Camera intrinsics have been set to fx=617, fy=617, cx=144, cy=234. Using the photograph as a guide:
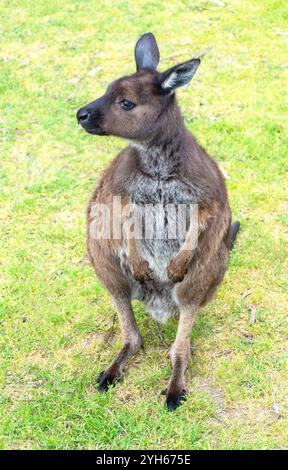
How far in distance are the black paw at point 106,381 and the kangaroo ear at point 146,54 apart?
1635mm

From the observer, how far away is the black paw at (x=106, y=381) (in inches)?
128

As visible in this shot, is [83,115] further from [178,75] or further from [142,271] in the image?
[142,271]


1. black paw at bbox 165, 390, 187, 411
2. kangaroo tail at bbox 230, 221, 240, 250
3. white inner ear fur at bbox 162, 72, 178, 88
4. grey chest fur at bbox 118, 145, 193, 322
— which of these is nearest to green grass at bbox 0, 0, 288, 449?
black paw at bbox 165, 390, 187, 411

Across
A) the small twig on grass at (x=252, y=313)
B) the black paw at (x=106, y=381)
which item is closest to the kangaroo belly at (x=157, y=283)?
the black paw at (x=106, y=381)

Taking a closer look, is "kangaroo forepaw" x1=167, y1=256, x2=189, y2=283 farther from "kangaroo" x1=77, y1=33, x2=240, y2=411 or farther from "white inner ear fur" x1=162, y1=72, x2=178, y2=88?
"white inner ear fur" x1=162, y1=72, x2=178, y2=88

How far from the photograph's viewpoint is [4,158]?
17.3 feet

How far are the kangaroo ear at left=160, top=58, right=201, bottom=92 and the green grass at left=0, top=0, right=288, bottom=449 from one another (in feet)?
4.79

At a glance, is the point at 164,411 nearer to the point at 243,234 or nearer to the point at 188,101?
the point at 243,234

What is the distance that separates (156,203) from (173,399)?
3.29 feet

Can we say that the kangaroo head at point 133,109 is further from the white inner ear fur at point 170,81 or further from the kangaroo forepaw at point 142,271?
the kangaroo forepaw at point 142,271

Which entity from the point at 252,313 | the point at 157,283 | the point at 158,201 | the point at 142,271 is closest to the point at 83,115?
the point at 158,201

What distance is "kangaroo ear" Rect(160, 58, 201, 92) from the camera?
2.84 meters

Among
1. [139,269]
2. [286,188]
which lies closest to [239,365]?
[139,269]
